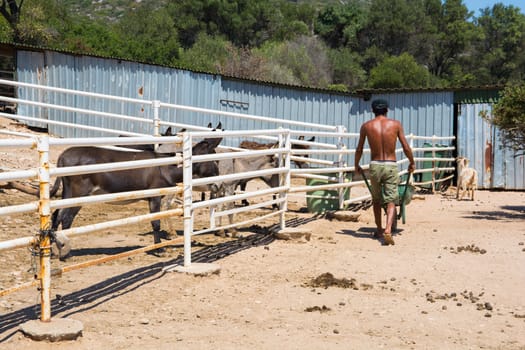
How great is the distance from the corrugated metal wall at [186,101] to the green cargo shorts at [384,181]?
1063 centimetres

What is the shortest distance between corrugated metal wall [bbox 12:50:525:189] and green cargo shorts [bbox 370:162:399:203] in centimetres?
1063

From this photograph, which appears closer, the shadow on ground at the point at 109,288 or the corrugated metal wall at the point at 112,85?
the shadow on ground at the point at 109,288

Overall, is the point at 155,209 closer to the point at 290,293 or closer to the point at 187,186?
the point at 187,186

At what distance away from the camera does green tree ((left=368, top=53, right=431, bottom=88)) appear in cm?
5547

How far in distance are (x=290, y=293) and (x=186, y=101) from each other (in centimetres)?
1516

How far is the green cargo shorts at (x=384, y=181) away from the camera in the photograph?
10062mm

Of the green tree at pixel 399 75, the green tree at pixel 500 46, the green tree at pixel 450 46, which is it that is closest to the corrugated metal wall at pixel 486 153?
the green tree at pixel 399 75

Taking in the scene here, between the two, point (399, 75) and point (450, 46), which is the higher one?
point (450, 46)

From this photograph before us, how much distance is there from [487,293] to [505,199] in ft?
37.6

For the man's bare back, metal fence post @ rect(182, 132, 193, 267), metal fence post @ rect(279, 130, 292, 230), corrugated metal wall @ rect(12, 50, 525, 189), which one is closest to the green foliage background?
corrugated metal wall @ rect(12, 50, 525, 189)

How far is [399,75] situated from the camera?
55.8 m

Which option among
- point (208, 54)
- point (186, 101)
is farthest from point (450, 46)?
point (186, 101)

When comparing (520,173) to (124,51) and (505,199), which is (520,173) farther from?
(124,51)

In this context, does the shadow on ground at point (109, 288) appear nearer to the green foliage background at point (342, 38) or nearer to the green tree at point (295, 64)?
the green tree at point (295, 64)
